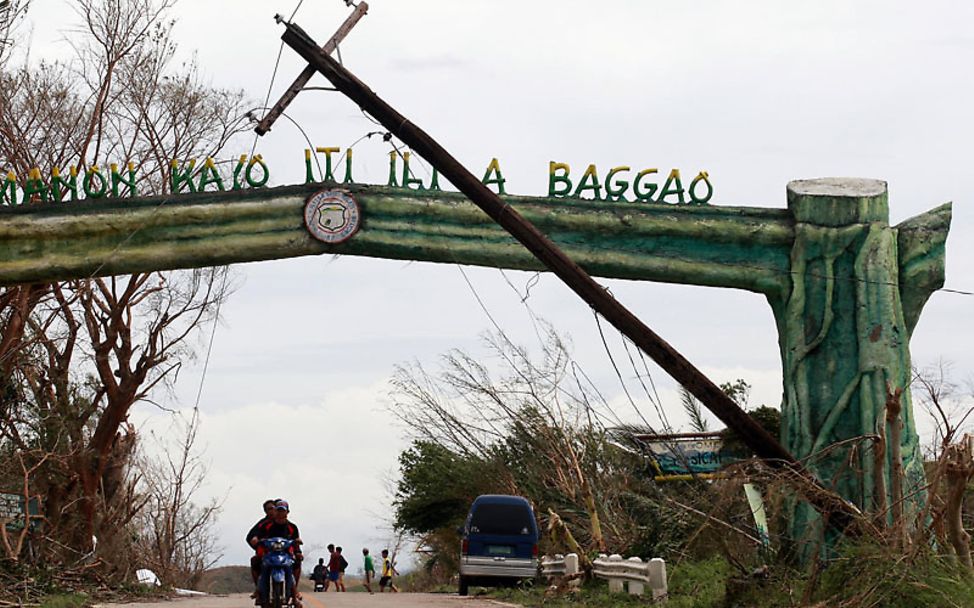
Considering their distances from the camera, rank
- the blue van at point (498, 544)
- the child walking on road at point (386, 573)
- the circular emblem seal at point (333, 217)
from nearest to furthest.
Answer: the circular emblem seal at point (333, 217), the blue van at point (498, 544), the child walking on road at point (386, 573)

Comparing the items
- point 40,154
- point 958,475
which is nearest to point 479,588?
point 40,154

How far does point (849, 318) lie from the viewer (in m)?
19.8

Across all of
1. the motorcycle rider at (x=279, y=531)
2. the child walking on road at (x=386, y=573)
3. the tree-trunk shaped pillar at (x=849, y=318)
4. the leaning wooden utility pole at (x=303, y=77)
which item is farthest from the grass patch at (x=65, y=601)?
the child walking on road at (x=386, y=573)

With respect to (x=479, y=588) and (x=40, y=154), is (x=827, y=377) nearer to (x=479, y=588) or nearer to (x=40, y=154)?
(x=479, y=588)

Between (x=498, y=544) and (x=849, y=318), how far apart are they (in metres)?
9.32

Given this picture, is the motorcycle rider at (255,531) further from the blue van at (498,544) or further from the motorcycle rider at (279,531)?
the blue van at (498,544)

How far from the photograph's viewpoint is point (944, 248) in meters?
20.2

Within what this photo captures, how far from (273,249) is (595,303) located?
6.95 metres

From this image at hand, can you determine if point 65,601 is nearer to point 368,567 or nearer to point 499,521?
point 499,521

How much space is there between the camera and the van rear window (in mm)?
26469

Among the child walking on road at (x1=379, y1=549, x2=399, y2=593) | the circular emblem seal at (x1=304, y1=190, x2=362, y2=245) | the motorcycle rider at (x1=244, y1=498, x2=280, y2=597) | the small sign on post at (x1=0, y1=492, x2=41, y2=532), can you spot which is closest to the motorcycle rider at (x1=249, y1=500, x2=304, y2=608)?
the motorcycle rider at (x1=244, y1=498, x2=280, y2=597)

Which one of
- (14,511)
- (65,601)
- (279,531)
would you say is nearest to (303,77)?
(279,531)

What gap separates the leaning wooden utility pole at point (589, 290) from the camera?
592 inches

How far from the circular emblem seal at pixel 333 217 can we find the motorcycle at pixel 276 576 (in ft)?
19.7
